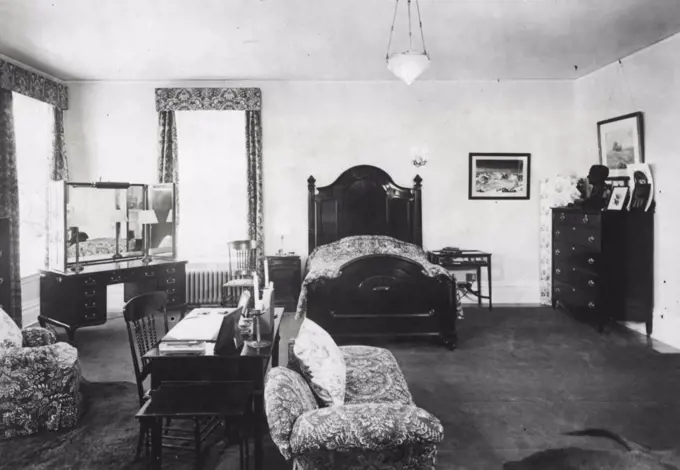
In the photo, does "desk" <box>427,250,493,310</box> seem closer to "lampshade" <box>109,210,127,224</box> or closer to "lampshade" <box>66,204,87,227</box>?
"lampshade" <box>109,210,127,224</box>

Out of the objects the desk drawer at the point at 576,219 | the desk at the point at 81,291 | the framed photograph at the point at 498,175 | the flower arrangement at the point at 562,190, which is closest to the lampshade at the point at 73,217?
the desk at the point at 81,291

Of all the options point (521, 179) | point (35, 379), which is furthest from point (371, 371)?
point (521, 179)

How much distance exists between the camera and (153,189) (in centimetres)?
669

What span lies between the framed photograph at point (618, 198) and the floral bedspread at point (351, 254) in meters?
2.02

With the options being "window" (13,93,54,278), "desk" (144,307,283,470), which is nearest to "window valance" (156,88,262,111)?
"window" (13,93,54,278)

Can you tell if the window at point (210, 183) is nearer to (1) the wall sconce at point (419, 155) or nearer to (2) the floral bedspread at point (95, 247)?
(2) the floral bedspread at point (95, 247)

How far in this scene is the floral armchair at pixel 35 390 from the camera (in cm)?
333

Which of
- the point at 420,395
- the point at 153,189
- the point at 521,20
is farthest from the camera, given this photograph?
the point at 153,189

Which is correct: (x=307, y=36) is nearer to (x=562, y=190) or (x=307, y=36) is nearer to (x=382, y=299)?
(x=382, y=299)

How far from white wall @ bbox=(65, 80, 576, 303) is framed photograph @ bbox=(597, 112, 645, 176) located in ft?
2.24

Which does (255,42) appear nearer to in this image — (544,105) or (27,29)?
(27,29)

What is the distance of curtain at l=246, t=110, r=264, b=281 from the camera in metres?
7.11

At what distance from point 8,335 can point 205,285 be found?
368cm

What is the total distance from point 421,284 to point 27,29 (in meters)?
4.53
